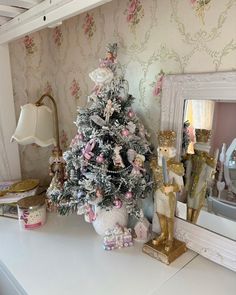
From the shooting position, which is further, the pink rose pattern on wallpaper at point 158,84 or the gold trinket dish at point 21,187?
the gold trinket dish at point 21,187

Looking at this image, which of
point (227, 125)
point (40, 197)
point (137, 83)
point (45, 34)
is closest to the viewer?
point (227, 125)

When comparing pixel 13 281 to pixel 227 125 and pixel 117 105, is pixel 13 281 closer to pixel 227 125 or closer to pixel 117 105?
pixel 117 105

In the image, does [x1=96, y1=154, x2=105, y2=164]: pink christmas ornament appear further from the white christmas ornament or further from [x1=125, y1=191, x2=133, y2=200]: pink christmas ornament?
the white christmas ornament

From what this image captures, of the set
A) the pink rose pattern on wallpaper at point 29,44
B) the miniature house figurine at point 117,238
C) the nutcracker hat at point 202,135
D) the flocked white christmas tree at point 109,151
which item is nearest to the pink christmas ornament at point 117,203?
the flocked white christmas tree at point 109,151

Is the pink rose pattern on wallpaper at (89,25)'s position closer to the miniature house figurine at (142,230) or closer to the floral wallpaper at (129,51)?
the floral wallpaper at (129,51)

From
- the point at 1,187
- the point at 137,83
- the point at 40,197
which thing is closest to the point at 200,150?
the point at 137,83

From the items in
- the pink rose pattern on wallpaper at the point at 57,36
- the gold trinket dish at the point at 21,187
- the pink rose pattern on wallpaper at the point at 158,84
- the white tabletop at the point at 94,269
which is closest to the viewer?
the white tabletop at the point at 94,269

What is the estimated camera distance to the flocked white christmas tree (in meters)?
0.90

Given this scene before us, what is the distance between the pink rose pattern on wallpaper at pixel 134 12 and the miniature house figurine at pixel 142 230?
793 mm

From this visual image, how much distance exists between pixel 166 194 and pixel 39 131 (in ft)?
2.45

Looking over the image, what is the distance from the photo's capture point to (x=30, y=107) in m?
1.29

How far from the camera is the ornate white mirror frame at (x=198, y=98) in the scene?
0.78m

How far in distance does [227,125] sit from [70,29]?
0.98 meters

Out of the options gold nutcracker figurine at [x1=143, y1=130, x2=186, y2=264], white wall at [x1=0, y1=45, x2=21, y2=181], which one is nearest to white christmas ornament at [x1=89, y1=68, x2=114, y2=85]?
gold nutcracker figurine at [x1=143, y1=130, x2=186, y2=264]
